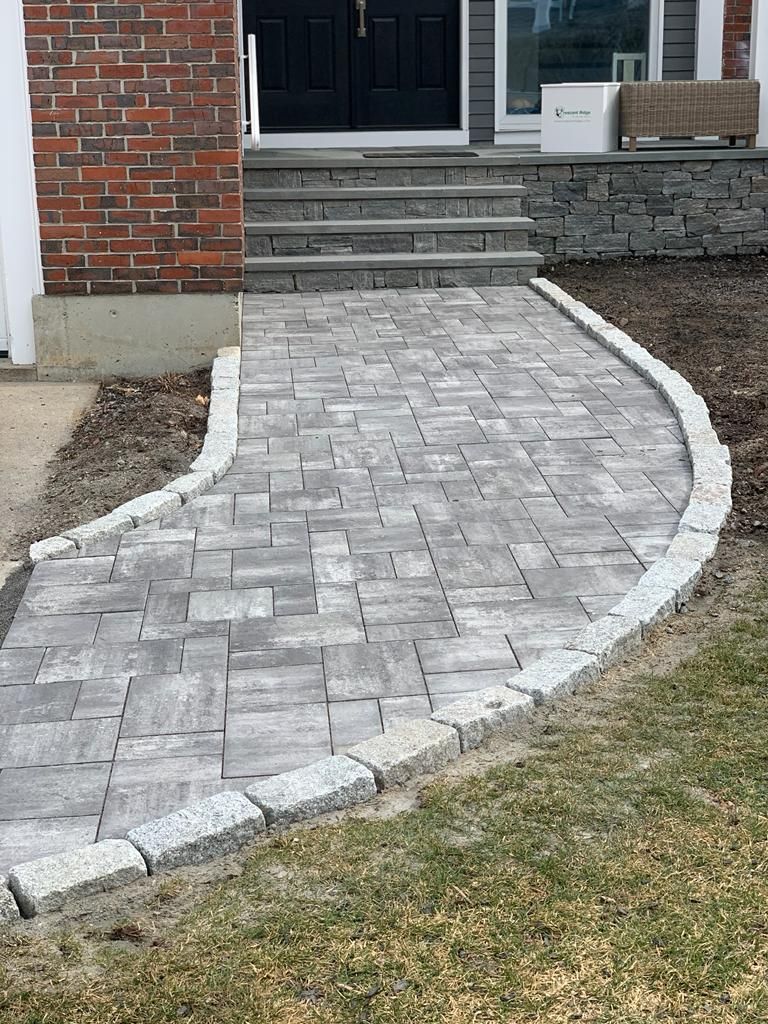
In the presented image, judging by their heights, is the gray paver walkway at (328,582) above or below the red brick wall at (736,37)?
below

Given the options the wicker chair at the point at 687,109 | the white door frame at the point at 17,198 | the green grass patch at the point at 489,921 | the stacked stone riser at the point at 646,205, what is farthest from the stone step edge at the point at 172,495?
the wicker chair at the point at 687,109

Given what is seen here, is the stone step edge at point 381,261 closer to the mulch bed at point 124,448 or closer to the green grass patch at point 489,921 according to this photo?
the mulch bed at point 124,448

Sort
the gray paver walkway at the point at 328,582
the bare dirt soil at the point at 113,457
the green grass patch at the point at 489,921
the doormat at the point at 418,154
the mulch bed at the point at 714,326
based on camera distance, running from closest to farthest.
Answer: the green grass patch at the point at 489,921 < the gray paver walkway at the point at 328,582 < the bare dirt soil at the point at 113,457 < the mulch bed at the point at 714,326 < the doormat at the point at 418,154

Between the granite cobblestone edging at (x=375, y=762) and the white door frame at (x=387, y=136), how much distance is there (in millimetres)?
8344

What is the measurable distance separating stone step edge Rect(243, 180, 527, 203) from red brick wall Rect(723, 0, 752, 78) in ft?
12.4

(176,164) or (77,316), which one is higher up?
(176,164)

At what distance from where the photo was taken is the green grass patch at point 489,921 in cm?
247

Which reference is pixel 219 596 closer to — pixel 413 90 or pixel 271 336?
pixel 271 336

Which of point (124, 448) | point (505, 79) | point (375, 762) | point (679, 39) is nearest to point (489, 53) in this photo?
point (505, 79)

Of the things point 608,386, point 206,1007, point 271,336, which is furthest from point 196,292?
point 206,1007

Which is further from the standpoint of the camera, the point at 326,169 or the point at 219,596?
the point at 326,169

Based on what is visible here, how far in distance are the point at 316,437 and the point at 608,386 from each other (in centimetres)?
170

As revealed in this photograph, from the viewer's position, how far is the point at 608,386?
268 inches

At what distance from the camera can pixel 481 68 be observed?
41.7 ft
